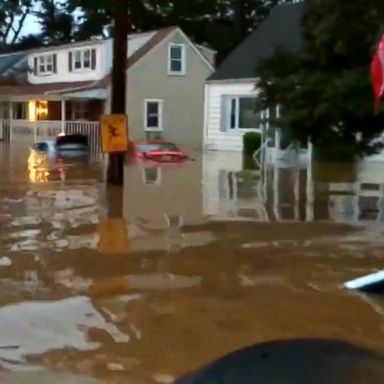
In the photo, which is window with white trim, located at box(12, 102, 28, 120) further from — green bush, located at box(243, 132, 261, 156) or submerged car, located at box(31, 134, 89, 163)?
green bush, located at box(243, 132, 261, 156)

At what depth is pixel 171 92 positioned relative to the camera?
46.5 m

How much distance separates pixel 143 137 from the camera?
45.6 metres

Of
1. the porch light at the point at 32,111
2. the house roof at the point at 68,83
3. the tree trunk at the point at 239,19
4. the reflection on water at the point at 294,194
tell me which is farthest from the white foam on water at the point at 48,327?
the tree trunk at the point at 239,19

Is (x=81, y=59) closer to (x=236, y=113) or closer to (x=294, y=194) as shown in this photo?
(x=236, y=113)

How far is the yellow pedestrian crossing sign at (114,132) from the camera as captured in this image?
2141 cm

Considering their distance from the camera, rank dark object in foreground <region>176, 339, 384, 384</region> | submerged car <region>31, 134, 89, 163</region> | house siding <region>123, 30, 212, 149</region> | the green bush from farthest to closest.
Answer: house siding <region>123, 30, 212, 149</region>
the green bush
submerged car <region>31, 134, 89, 163</region>
dark object in foreground <region>176, 339, 384, 384</region>

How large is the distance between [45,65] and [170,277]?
44.5 metres

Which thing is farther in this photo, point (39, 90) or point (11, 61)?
point (11, 61)

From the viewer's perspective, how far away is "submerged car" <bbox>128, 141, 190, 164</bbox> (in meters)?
32.3

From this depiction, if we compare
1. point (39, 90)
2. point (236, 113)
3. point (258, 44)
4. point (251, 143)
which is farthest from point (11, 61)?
point (251, 143)

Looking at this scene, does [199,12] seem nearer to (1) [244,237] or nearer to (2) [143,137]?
(2) [143,137]

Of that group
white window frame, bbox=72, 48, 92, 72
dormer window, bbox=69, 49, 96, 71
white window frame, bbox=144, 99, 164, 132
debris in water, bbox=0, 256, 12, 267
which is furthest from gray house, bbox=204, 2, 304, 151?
debris in water, bbox=0, 256, 12, 267

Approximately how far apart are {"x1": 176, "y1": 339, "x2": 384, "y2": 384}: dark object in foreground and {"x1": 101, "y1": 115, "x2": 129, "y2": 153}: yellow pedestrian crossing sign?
18696 mm

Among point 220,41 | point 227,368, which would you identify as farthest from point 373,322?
point 220,41
